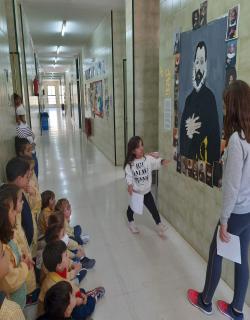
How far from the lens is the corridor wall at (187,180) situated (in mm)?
2119

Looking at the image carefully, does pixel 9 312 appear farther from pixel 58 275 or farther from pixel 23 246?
pixel 58 275

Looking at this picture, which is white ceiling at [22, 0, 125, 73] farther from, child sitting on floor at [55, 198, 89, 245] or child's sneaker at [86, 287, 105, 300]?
child's sneaker at [86, 287, 105, 300]

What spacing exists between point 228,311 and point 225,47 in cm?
199

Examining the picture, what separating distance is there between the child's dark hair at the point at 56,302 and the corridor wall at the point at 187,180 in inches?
53.8

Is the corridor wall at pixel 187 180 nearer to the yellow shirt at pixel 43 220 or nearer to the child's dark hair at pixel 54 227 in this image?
the child's dark hair at pixel 54 227

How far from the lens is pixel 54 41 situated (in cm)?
1026

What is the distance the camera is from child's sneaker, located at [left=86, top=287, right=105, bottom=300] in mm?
2351

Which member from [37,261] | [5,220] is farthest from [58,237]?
[5,220]

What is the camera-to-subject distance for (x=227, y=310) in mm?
2172

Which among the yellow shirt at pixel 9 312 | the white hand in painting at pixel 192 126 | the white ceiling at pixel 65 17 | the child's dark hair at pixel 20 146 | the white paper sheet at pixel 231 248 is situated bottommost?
the white paper sheet at pixel 231 248

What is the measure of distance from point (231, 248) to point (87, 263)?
4.72 ft

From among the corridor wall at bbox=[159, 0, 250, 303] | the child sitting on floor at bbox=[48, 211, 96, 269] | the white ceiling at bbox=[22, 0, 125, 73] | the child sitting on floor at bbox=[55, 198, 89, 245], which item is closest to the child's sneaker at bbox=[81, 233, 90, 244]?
the child sitting on floor at bbox=[55, 198, 89, 245]

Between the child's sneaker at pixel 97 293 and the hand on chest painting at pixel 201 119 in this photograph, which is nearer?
the child's sneaker at pixel 97 293

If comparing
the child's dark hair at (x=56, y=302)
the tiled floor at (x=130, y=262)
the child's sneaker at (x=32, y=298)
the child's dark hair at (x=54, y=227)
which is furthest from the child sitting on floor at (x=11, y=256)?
the tiled floor at (x=130, y=262)
